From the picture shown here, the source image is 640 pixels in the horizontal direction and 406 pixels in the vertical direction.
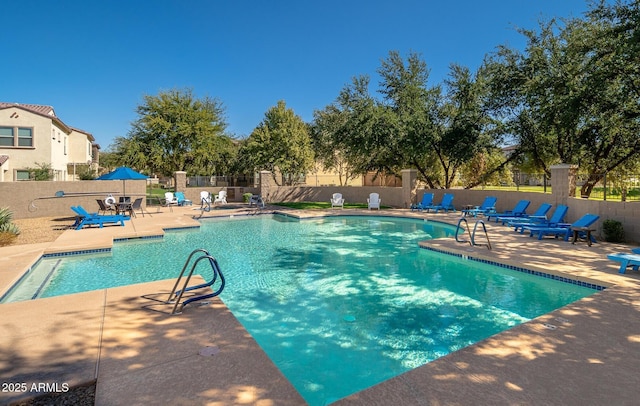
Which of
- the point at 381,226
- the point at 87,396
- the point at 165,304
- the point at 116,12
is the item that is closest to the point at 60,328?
the point at 165,304

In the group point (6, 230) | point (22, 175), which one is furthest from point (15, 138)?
point (6, 230)

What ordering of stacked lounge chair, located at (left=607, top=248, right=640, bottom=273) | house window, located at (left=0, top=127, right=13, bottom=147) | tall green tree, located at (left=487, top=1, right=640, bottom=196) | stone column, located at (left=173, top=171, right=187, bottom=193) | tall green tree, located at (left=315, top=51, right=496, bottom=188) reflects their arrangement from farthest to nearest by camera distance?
1. stone column, located at (left=173, top=171, right=187, bottom=193)
2. house window, located at (left=0, top=127, right=13, bottom=147)
3. tall green tree, located at (left=315, top=51, right=496, bottom=188)
4. tall green tree, located at (left=487, top=1, right=640, bottom=196)
5. stacked lounge chair, located at (left=607, top=248, right=640, bottom=273)

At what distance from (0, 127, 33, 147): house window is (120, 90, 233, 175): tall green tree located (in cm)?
523

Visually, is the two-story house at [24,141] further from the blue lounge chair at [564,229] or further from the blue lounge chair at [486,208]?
the blue lounge chair at [564,229]

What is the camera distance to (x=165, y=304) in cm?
486

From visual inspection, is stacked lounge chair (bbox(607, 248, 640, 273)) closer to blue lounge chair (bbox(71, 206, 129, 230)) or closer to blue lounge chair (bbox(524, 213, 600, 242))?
blue lounge chair (bbox(524, 213, 600, 242))

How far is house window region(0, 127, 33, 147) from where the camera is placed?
21.4 m

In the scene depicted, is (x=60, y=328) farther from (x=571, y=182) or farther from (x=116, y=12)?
(x=116, y=12)

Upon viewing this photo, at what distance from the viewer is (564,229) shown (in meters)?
9.81

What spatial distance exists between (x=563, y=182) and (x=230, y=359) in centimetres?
1296

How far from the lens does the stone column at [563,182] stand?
38.8ft

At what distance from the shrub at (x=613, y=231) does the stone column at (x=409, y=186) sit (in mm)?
10573

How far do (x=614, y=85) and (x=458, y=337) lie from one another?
1269 centimetres

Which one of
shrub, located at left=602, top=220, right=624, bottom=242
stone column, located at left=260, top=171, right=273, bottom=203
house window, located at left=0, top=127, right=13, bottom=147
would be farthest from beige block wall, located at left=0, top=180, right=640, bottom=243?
house window, located at left=0, top=127, right=13, bottom=147
